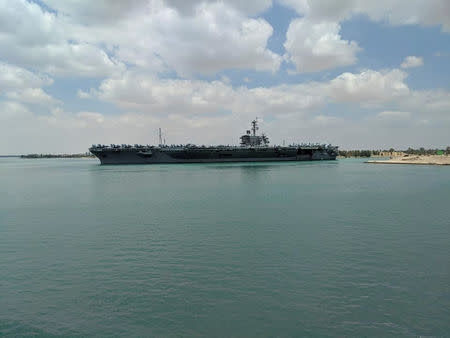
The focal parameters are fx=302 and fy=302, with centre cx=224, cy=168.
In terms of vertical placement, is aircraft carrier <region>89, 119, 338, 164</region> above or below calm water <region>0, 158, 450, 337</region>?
above

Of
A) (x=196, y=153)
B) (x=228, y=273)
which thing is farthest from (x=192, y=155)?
(x=228, y=273)

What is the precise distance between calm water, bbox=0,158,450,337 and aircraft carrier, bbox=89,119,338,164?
56160mm

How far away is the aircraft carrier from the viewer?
72.4 m

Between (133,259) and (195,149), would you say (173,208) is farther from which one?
(195,149)

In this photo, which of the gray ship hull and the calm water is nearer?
the calm water

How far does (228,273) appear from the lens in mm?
8891

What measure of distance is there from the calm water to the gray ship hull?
56.1m

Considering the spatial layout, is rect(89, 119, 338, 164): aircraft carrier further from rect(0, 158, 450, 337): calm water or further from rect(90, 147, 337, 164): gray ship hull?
rect(0, 158, 450, 337): calm water

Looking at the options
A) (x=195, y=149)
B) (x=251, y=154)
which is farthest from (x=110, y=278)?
(x=251, y=154)

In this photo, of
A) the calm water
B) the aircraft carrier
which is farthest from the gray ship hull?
the calm water

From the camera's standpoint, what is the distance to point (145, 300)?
291 inches

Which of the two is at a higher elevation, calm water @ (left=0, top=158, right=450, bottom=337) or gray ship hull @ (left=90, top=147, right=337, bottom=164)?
gray ship hull @ (left=90, top=147, right=337, bottom=164)

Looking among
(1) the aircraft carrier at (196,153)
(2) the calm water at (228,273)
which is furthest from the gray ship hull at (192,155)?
(2) the calm water at (228,273)

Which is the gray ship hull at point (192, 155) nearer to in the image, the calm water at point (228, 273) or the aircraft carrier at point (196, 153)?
the aircraft carrier at point (196, 153)
